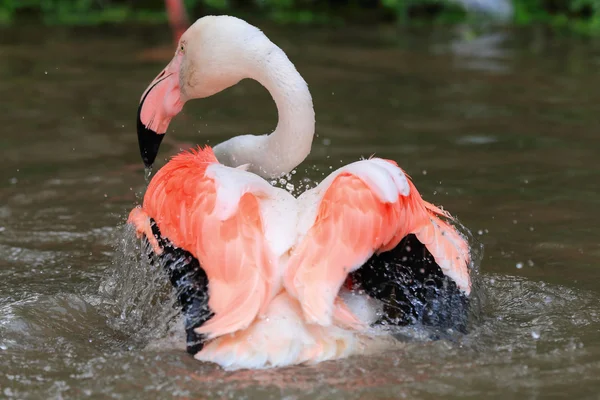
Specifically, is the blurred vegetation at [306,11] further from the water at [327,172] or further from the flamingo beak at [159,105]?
the flamingo beak at [159,105]

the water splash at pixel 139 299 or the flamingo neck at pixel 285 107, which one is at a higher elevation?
the flamingo neck at pixel 285 107

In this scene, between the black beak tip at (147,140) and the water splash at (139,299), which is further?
the black beak tip at (147,140)

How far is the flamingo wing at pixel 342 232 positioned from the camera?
111 inches

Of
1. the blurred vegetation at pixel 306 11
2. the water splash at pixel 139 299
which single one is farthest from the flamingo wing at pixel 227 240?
the blurred vegetation at pixel 306 11

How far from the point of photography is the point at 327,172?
5391mm

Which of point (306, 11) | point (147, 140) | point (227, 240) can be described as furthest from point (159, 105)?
point (306, 11)

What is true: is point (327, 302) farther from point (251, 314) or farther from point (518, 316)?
point (518, 316)

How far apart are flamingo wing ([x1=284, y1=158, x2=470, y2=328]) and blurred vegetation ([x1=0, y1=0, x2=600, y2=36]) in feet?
26.9

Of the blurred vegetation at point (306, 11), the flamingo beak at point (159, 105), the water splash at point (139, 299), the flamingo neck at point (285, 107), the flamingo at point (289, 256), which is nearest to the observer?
the flamingo at point (289, 256)

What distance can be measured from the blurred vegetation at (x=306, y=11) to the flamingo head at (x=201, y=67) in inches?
303

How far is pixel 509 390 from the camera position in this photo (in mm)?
2811

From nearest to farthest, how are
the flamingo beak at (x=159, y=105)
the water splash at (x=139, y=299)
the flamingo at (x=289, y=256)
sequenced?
1. the flamingo at (x=289, y=256)
2. the water splash at (x=139, y=299)
3. the flamingo beak at (x=159, y=105)

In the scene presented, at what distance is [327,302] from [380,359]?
27cm

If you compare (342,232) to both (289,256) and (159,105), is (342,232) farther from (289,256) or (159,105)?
(159,105)
